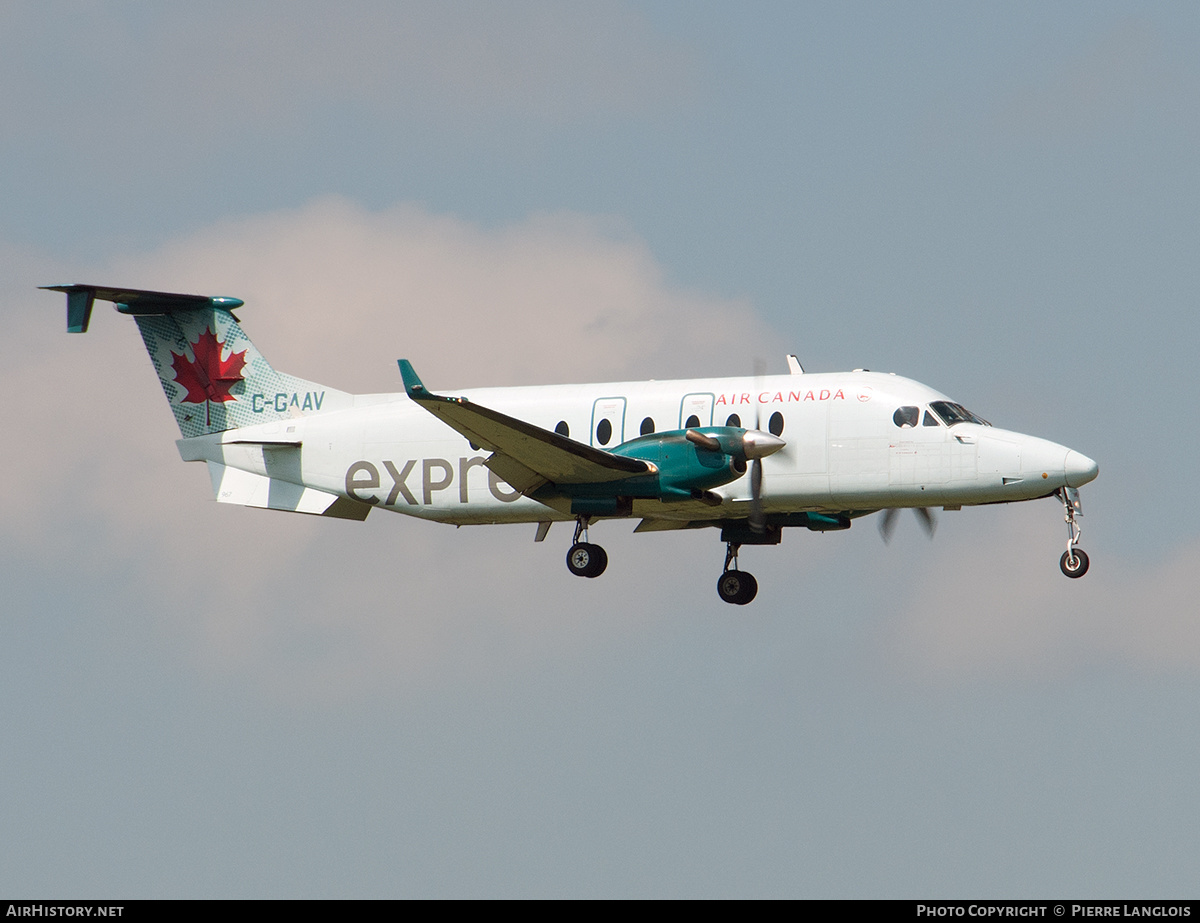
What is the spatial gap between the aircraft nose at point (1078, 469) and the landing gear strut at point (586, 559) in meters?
8.00

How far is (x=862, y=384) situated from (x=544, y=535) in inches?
256

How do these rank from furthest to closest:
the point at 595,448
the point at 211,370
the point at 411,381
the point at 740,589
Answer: the point at 211,370
the point at 740,589
the point at 595,448
the point at 411,381

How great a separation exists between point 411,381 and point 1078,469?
Answer: 10.9 meters

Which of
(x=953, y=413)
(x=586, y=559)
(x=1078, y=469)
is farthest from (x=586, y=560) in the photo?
(x=1078, y=469)

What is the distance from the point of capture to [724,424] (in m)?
30.0

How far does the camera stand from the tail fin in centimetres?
3428

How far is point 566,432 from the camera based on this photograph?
31.1 metres

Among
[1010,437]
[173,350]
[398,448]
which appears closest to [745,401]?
[1010,437]

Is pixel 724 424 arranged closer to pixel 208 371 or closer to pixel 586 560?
pixel 586 560

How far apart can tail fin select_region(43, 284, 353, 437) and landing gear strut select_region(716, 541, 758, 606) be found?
Result: 8007 millimetres

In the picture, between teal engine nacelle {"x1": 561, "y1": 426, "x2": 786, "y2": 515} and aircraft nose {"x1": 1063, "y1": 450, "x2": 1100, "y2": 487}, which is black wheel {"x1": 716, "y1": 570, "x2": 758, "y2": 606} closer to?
teal engine nacelle {"x1": 561, "y1": 426, "x2": 786, "y2": 515}

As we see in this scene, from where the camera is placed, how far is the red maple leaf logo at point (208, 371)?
34.5 metres

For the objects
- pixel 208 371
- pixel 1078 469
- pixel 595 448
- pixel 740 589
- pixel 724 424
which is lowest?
pixel 740 589
